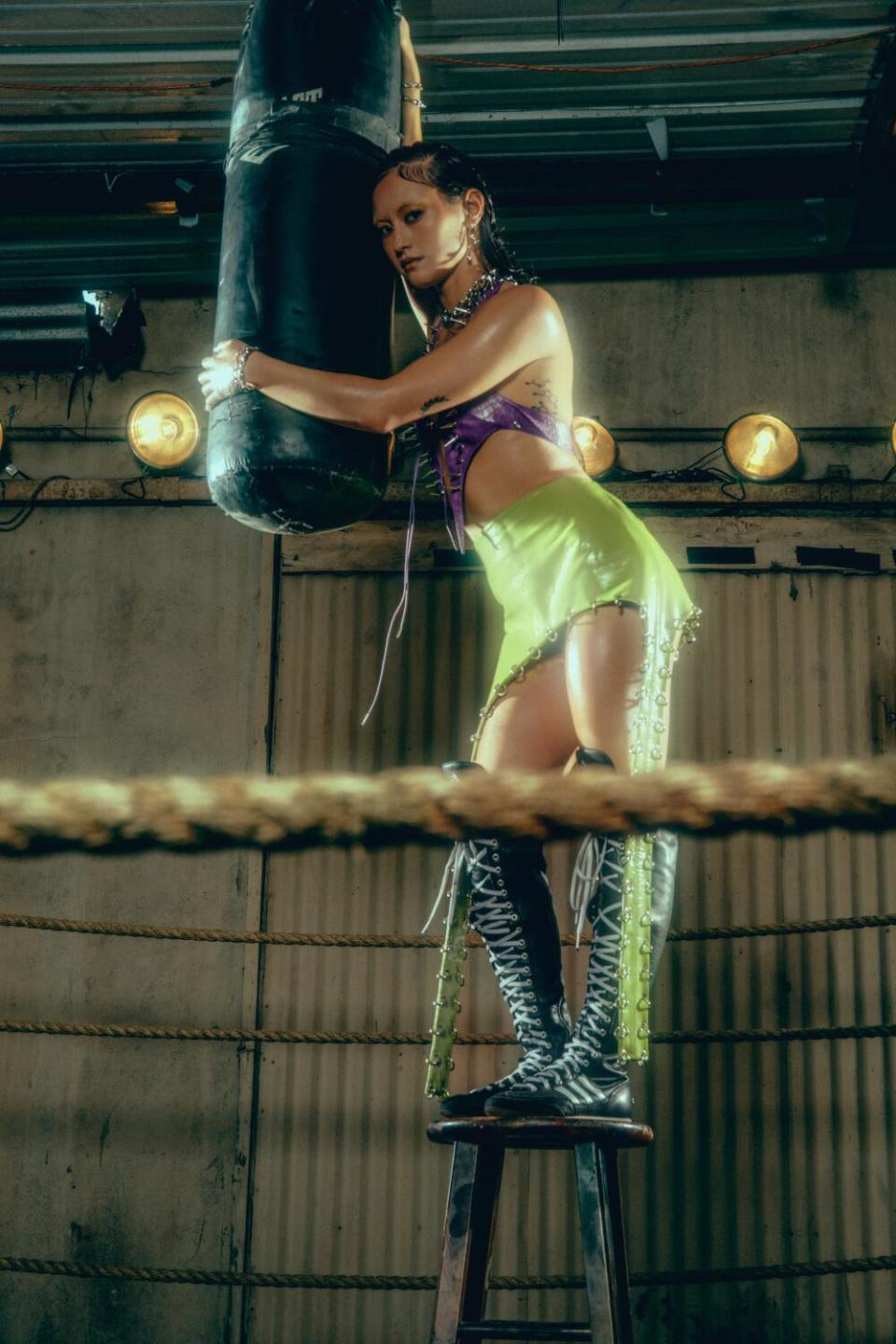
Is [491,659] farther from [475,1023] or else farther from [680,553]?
[475,1023]

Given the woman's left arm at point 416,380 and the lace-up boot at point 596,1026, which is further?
the woman's left arm at point 416,380

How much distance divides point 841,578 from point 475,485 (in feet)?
10.2

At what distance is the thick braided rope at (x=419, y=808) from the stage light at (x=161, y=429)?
427 centimetres

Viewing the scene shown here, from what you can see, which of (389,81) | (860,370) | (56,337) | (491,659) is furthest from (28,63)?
(860,370)

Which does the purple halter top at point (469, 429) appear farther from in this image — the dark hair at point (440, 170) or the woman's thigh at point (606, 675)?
the woman's thigh at point (606, 675)

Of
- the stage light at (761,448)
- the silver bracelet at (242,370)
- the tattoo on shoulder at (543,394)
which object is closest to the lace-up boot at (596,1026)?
the tattoo on shoulder at (543,394)

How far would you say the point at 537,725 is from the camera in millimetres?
2076

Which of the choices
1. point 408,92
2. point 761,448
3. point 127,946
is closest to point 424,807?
point 408,92

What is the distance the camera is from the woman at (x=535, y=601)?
6.45 ft

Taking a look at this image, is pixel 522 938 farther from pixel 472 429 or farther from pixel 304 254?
pixel 304 254

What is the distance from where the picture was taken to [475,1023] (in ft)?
15.1

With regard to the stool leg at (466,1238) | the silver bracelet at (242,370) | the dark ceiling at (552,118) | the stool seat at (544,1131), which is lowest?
the stool leg at (466,1238)

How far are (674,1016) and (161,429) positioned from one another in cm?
292

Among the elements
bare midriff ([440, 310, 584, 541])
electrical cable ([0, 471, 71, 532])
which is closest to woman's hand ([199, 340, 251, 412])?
bare midriff ([440, 310, 584, 541])
